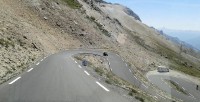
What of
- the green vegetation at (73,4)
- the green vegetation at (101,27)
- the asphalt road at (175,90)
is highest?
the green vegetation at (73,4)

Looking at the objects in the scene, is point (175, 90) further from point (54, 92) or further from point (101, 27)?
point (54, 92)

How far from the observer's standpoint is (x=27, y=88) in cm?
1555

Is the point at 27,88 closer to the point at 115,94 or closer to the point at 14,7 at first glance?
the point at 115,94

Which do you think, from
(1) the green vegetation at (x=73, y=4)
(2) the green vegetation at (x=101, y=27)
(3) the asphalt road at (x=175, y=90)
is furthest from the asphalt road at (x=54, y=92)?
(1) the green vegetation at (x=73, y=4)

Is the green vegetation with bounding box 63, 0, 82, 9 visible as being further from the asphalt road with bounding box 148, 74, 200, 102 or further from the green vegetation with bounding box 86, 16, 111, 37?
the asphalt road with bounding box 148, 74, 200, 102

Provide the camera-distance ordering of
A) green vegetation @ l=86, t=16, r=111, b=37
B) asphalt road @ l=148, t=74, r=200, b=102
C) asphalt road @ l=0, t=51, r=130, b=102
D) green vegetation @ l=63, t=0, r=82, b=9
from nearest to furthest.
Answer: asphalt road @ l=0, t=51, r=130, b=102 → asphalt road @ l=148, t=74, r=200, b=102 → green vegetation @ l=86, t=16, r=111, b=37 → green vegetation @ l=63, t=0, r=82, b=9

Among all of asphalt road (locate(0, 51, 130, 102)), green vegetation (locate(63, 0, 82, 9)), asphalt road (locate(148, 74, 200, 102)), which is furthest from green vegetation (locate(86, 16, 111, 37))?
asphalt road (locate(0, 51, 130, 102))

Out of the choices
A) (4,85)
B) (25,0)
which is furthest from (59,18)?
(4,85)

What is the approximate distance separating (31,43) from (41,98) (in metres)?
35.5

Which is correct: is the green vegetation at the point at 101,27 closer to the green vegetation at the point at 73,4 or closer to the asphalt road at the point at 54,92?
the green vegetation at the point at 73,4

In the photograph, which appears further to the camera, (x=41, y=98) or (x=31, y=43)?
(x=31, y=43)

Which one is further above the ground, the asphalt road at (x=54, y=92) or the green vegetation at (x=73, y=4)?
the green vegetation at (x=73, y=4)

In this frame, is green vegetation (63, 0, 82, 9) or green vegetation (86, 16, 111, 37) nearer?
green vegetation (86, 16, 111, 37)

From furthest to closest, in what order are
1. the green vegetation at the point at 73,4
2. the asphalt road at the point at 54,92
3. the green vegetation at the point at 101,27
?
the green vegetation at the point at 73,4
the green vegetation at the point at 101,27
the asphalt road at the point at 54,92
